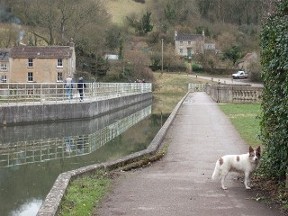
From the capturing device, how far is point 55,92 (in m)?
35.8

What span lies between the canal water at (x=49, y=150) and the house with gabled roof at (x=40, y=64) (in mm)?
35620

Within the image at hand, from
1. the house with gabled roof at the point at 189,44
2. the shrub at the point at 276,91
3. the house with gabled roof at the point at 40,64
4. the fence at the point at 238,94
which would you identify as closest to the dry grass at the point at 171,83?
the house with gabled roof at the point at 40,64

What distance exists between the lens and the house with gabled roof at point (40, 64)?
65806 millimetres

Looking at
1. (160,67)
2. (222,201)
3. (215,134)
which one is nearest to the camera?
(222,201)

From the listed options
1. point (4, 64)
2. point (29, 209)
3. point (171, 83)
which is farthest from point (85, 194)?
point (171, 83)

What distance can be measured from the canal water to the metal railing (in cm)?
222

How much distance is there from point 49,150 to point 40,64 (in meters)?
49.4

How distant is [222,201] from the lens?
845cm

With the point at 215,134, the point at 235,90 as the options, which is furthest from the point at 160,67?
the point at 215,134

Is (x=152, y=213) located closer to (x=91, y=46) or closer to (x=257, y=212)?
(x=257, y=212)

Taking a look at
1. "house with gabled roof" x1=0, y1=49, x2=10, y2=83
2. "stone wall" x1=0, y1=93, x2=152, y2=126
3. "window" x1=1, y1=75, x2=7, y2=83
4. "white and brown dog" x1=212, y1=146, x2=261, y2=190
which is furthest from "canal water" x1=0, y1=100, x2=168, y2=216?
"house with gabled roof" x1=0, y1=49, x2=10, y2=83

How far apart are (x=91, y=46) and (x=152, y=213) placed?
66.4m

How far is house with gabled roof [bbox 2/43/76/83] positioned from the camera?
65806mm

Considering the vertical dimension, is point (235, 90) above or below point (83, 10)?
below
